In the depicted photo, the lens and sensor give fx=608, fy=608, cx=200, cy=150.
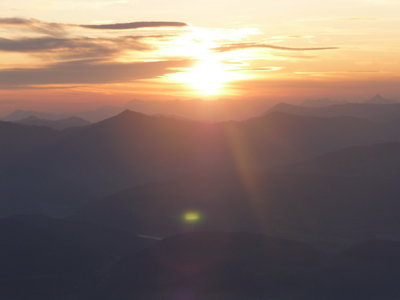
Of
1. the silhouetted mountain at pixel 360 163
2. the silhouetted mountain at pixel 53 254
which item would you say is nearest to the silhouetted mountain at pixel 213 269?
the silhouetted mountain at pixel 53 254

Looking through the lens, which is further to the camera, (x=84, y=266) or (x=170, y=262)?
(x=84, y=266)

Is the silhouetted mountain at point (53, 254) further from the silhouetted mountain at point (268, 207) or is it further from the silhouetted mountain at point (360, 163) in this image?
the silhouetted mountain at point (360, 163)

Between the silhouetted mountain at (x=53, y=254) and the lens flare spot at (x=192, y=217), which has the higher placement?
the silhouetted mountain at (x=53, y=254)

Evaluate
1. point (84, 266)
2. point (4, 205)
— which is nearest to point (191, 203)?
point (84, 266)

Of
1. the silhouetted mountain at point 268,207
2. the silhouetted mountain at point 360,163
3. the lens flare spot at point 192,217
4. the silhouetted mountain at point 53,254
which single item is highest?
the silhouetted mountain at point 53,254

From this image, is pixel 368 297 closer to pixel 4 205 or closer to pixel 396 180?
pixel 396 180

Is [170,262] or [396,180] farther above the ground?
[170,262]

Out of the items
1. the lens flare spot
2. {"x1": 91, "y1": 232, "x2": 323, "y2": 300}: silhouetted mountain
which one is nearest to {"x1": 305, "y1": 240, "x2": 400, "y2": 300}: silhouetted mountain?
{"x1": 91, "y1": 232, "x2": 323, "y2": 300}: silhouetted mountain

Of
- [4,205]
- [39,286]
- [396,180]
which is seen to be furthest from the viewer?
[4,205]
